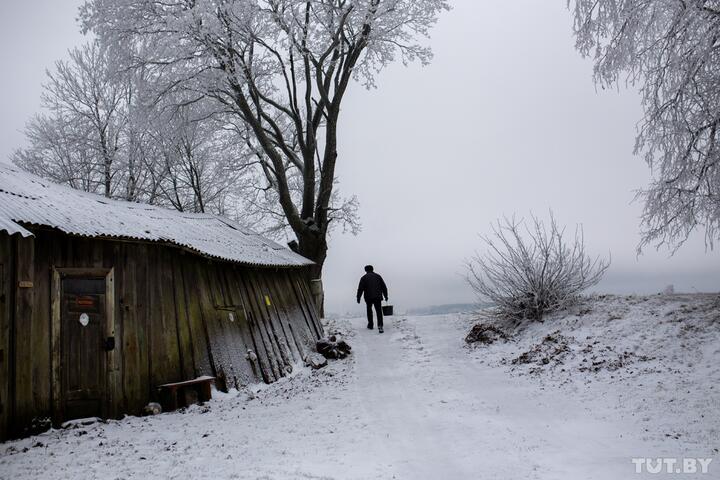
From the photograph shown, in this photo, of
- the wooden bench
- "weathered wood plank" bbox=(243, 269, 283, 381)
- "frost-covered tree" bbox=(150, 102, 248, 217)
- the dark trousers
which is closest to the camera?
the wooden bench

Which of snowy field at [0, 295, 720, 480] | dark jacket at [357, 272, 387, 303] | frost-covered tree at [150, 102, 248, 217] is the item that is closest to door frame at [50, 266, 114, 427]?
snowy field at [0, 295, 720, 480]

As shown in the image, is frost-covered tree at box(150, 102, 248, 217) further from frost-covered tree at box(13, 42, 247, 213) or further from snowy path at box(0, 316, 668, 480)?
snowy path at box(0, 316, 668, 480)

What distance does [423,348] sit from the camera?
12.9 metres

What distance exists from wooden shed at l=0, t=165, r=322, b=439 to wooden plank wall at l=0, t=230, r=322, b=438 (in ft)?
0.06

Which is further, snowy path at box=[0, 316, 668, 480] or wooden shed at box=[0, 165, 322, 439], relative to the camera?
wooden shed at box=[0, 165, 322, 439]

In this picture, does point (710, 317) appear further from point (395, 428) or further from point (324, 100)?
point (324, 100)

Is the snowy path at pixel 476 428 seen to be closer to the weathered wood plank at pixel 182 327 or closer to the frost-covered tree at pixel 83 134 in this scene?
the weathered wood plank at pixel 182 327

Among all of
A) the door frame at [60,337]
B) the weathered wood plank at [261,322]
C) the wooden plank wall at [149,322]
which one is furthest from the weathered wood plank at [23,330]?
the weathered wood plank at [261,322]

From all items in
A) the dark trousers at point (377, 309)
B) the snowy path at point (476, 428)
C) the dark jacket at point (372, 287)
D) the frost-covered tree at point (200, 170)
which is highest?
the frost-covered tree at point (200, 170)

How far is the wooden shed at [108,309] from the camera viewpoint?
704 centimetres

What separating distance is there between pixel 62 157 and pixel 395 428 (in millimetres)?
21801

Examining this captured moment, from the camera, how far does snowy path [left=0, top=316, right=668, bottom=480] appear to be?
5340 mm

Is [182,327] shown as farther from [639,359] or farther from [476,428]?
[639,359]

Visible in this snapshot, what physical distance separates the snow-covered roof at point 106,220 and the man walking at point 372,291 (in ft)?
12.6
